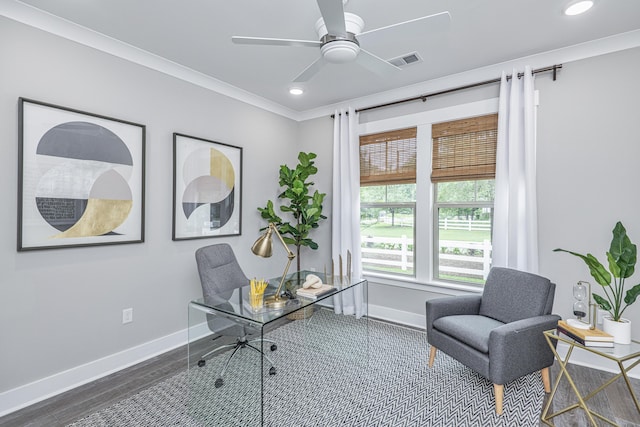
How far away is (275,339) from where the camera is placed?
3.32 meters

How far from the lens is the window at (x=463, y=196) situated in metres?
3.30

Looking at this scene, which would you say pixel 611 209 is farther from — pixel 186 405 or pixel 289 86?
pixel 186 405

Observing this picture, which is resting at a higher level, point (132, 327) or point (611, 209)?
point (611, 209)

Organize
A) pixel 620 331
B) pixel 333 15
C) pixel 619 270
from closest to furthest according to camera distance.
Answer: pixel 333 15 → pixel 620 331 → pixel 619 270

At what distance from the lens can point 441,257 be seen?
12.0 feet

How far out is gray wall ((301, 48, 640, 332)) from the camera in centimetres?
262

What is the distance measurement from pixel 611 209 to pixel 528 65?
144 cm

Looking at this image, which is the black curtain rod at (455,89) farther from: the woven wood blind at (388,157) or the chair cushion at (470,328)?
the chair cushion at (470,328)

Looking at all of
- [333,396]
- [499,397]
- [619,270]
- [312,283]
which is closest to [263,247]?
[312,283]

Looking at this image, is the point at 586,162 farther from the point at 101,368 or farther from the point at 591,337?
the point at 101,368

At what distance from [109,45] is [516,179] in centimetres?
371

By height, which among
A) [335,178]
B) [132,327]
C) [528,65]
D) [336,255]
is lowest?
[132,327]

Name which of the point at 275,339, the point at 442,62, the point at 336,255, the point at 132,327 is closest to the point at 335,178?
the point at 336,255

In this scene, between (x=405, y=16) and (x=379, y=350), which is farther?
(x=379, y=350)
